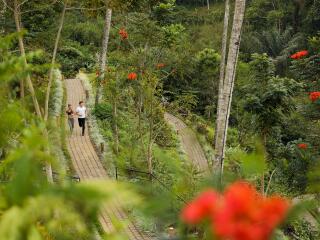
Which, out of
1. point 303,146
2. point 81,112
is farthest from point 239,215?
point 81,112

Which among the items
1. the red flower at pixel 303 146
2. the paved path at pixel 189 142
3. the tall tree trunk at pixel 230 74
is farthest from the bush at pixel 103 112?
the tall tree trunk at pixel 230 74

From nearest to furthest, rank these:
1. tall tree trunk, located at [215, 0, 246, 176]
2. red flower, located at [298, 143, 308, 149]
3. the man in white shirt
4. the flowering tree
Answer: tall tree trunk, located at [215, 0, 246, 176] → the flowering tree → red flower, located at [298, 143, 308, 149] → the man in white shirt

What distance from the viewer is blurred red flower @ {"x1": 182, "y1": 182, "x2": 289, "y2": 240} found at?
34.7 inches

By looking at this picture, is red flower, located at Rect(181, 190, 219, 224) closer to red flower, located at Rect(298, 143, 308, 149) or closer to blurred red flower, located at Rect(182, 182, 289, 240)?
blurred red flower, located at Rect(182, 182, 289, 240)

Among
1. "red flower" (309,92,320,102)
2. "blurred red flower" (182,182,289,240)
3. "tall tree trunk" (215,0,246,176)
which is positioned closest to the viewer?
"blurred red flower" (182,182,289,240)

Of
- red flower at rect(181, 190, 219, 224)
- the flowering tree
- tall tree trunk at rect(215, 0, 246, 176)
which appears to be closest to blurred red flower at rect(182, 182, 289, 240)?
red flower at rect(181, 190, 219, 224)

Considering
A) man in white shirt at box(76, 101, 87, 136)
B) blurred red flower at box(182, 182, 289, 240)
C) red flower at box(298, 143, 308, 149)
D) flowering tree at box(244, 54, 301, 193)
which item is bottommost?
red flower at box(298, 143, 308, 149)

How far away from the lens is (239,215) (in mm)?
901

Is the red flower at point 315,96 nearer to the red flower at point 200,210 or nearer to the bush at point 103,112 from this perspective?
the bush at point 103,112

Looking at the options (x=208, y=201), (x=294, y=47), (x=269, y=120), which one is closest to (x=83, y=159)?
(x=269, y=120)

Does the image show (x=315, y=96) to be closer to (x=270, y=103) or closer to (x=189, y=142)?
(x=270, y=103)

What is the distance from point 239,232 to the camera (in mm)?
879

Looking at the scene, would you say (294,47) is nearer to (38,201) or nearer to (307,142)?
(307,142)

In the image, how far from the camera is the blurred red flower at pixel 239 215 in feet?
2.89
